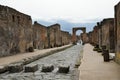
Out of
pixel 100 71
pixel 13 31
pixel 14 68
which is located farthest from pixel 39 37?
pixel 100 71

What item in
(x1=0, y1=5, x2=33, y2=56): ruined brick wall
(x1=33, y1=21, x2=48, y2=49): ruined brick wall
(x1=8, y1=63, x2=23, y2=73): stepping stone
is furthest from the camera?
(x1=33, y1=21, x2=48, y2=49): ruined brick wall

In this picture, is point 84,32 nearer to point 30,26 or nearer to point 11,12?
point 30,26

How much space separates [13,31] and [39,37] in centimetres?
1008

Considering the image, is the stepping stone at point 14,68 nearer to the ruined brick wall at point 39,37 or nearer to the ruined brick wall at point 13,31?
the ruined brick wall at point 13,31

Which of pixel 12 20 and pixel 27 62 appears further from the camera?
pixel 12 20

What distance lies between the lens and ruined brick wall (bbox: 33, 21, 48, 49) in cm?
2259

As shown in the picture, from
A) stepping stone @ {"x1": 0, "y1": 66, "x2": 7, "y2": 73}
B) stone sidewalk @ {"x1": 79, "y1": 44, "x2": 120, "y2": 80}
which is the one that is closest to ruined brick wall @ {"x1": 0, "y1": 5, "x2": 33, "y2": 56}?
stepping stone @ {"x1": 0, "y1": 66, "x2": 7, "y2": 73}

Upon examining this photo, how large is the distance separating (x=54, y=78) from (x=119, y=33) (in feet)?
12.3

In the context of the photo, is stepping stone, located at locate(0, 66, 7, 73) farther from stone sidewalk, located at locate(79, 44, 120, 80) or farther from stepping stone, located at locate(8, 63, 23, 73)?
stone sidewalk, located at locate(79, 44, 120, 80)

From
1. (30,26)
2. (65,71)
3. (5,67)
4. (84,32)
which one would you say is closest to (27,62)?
(5,67)

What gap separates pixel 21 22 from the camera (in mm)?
15656

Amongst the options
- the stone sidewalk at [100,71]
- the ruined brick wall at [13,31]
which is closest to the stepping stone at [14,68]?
the stone sidewalk at [100,71]

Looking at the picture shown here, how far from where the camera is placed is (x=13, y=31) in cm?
1388

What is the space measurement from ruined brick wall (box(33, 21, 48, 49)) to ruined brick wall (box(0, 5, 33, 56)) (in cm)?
459
